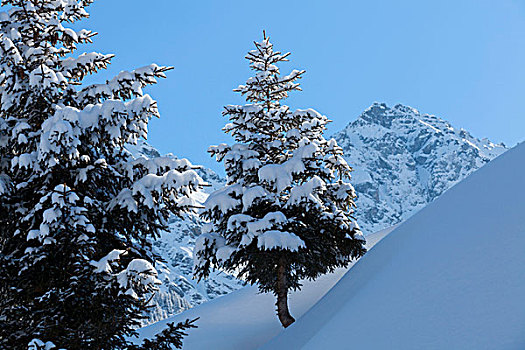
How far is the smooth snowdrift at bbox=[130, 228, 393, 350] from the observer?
11.6m

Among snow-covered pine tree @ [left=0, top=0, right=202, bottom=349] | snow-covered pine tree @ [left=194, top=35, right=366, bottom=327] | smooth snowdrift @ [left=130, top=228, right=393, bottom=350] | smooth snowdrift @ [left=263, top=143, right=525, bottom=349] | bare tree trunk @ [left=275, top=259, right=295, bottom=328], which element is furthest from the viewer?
smooth snowdrift @ [left=130, top=228, right=393, bottom=350]

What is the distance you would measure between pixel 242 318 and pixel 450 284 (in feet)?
31.8

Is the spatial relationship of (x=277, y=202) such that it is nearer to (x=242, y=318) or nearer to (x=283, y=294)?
(x=283, y=294)

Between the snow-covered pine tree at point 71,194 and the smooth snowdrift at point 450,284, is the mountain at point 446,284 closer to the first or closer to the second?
the smooth snowdrift at point 450,284

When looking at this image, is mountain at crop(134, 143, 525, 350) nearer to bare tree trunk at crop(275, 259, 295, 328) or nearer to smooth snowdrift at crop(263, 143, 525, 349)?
smooth snowdrift at crop(263, 143, 525, 349)

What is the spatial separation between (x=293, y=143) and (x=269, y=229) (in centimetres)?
292

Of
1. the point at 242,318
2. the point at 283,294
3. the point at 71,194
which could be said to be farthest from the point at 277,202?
the point at 71,194

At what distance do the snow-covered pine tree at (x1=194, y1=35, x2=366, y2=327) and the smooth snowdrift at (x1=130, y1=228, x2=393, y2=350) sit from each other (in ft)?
3.39

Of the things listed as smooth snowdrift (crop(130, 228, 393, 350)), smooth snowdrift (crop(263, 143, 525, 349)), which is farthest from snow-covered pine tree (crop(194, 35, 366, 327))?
smooth snowdrift (crop(263, 143, 525, 349))

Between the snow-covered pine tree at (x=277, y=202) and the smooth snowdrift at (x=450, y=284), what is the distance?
3996 mm

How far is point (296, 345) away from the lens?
17.8ft

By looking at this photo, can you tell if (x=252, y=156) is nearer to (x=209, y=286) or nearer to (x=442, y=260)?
(x=442, y=260)

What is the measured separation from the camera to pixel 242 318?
42.3ft

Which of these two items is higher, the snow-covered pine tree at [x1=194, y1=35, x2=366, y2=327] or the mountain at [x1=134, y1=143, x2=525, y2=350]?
the snow-covered pine tree at [x1=194, y1=35, x2=366, y2=327]
